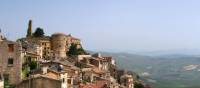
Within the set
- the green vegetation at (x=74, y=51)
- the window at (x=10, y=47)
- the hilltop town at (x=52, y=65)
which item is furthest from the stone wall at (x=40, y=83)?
the green vegetation at (x=74, y=51)

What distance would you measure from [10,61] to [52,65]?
34.5 ft

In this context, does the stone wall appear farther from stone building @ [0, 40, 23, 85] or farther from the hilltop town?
stone building @ [0, 40, 23, 85]

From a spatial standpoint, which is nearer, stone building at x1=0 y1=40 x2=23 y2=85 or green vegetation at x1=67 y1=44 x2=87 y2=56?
stone building at x1=0 y1=40 x2=23 y2=85

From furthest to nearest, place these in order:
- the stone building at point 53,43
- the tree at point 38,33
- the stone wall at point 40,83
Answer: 1. the tree at point 38,33
2. the stone building at point 53,43
3. the stone wall at point 40,83

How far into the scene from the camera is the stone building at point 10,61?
172ft

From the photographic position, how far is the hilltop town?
50062 millimetres

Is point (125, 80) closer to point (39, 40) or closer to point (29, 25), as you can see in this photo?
point (39, 40)

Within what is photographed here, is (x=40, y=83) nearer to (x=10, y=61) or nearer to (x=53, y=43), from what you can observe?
(x=10, y=61)

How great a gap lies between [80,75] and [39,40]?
2048 cm

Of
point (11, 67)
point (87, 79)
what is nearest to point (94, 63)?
point (87, 79)

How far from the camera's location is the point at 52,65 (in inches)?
2467

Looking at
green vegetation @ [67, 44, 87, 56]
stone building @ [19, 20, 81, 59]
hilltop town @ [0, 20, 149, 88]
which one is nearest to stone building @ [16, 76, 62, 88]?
hilltop town @ [0, 20, 149, 88]

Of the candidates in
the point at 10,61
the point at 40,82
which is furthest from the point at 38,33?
the point at 40,82

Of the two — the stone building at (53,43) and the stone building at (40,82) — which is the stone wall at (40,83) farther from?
the stone building at (53,43)
